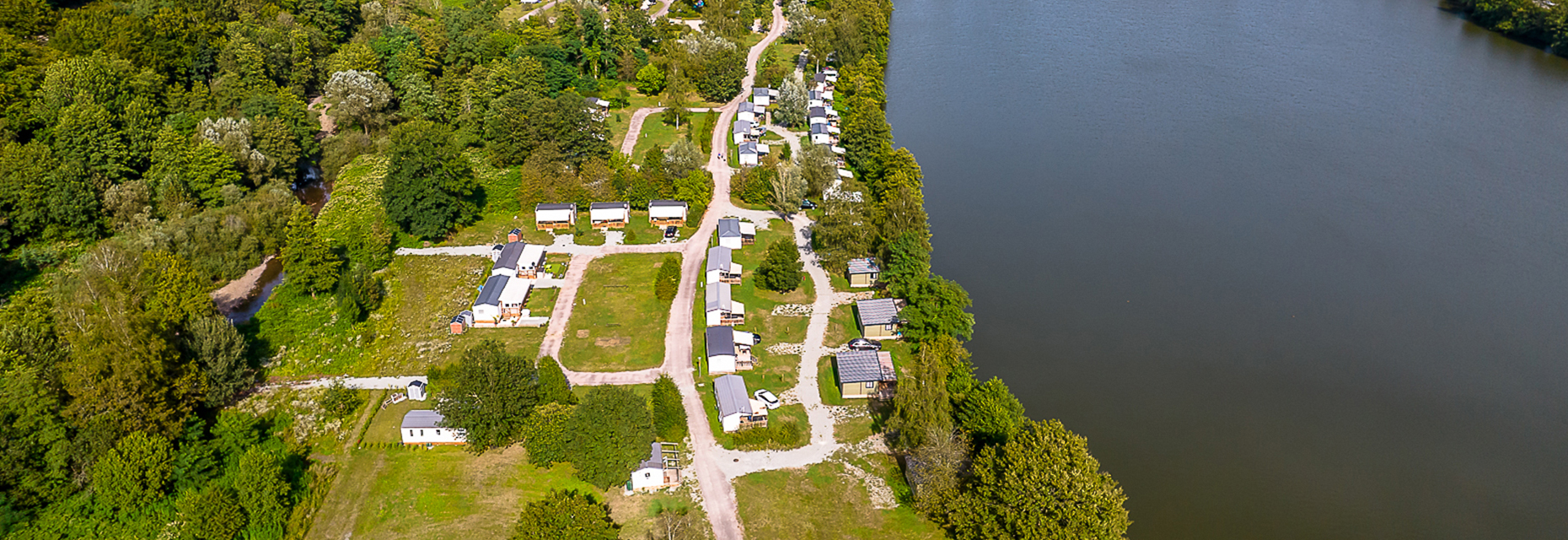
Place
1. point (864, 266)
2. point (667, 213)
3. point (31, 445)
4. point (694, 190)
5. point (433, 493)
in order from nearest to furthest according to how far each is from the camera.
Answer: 1. point (31, 445)
2. point (433, 493)
3. point (864, 266)
4. point (667, 213)
5. point (694, 190)

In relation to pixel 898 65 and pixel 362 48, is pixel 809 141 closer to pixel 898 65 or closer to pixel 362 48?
pixel 898 65

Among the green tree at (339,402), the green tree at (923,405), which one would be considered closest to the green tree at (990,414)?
the green tree at (923,405)

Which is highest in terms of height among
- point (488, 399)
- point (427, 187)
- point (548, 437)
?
point (427, 187)

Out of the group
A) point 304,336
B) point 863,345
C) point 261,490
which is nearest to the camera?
point 261,490

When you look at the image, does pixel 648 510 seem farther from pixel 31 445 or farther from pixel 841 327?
pixel 31 445

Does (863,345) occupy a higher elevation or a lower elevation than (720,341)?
lower

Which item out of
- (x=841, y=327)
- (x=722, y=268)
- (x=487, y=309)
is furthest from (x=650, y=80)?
(x=841, y=327)

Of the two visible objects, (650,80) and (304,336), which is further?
(650,80)

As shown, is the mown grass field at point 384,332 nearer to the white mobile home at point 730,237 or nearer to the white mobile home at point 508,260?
the white mobile home at point 508,260
